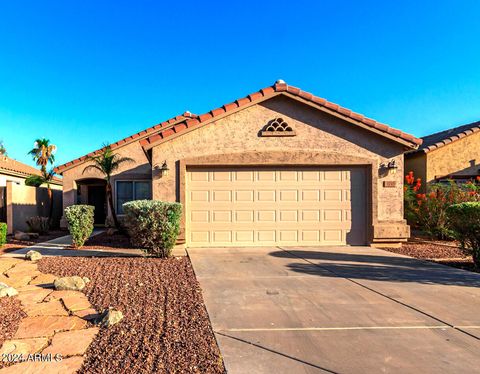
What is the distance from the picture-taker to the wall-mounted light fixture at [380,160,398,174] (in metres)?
9.62

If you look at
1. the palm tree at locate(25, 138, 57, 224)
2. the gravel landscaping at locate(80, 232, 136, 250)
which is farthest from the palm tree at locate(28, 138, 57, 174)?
the gravel landscaping at locate(80, 232, 136, 250)

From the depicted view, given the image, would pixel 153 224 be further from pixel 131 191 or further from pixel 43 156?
pixel 43 156

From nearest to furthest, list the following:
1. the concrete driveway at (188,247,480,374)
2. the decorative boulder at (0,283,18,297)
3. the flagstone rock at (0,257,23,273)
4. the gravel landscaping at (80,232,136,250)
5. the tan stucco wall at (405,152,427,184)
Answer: the concrete driveway at (188,247,480,374) → the decorative boulder at (0,283,18,297) → the flagstone rock at (0,257,23,273) → the gravel landscaping at (80,232,136,250) → the tan stucco wall at (405,152,427,184)

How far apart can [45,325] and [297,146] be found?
774 cm

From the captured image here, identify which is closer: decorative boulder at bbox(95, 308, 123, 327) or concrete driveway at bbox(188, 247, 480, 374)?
concrete driveway at bbox(188, 247, 480, 374)

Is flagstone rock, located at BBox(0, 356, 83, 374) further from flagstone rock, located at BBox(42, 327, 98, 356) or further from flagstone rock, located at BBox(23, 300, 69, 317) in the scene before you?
flagstone rock, located at BBox(23, 300, 69, 317)

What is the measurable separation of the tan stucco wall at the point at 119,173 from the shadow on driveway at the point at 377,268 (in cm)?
900

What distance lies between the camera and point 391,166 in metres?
9.61

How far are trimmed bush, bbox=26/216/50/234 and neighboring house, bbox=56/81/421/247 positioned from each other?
7.04m

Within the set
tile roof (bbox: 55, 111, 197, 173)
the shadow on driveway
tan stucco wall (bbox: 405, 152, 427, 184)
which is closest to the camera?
the shadow on driveway

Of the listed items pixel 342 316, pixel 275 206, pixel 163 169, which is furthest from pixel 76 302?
pixel 275 206

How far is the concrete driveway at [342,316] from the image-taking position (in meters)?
3.04

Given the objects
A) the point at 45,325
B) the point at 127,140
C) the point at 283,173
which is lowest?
the point at 45,325

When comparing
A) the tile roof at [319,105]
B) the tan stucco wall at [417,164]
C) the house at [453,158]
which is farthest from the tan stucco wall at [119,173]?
the house at [453,158]
